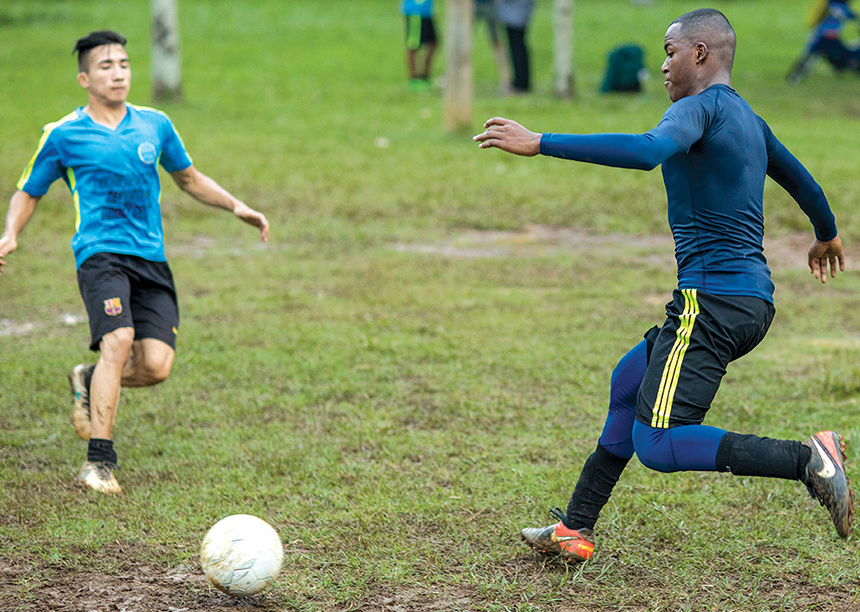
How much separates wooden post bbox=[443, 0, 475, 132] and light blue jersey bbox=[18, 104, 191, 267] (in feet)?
27.0

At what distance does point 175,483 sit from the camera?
4.79 metres

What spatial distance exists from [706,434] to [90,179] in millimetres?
3285

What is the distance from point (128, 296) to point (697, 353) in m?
2.87


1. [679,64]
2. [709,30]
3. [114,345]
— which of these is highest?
[709,30]

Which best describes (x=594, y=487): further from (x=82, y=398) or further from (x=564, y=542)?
(x=82, y=398)

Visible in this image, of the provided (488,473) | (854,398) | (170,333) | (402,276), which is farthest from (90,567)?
(402,276)

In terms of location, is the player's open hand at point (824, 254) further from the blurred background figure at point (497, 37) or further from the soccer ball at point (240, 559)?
the blurred background figure at point (497, 37)

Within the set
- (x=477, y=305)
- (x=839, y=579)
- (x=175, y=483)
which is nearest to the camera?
(x=839, y=579)

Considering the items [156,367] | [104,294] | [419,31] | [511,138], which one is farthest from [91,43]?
[419,31]

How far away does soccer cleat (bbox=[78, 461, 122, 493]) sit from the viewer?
15.2ft

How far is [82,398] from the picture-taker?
16.6 ft

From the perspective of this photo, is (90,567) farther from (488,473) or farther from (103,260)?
(488,473)

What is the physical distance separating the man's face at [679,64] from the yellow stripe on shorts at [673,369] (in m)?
0.76

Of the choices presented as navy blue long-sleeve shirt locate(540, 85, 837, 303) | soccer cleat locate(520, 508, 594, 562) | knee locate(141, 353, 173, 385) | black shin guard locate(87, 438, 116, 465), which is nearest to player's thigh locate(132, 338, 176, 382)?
knee locate(141, 353, 173, 385)
